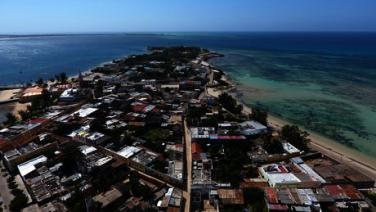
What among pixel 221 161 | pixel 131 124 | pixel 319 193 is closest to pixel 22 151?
pixel 131 124

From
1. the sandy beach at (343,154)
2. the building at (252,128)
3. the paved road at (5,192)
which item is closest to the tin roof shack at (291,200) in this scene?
the sandy beach at (343,154)

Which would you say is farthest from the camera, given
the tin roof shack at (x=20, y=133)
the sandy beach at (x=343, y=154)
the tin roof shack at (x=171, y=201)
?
the tin roof shack at (x=20, y=133)

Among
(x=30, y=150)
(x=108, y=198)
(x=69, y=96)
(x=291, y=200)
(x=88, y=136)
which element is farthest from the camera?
(x=69, y=96)

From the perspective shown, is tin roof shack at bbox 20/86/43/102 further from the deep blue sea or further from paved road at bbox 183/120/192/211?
paved road at bbox 183/120/192/211

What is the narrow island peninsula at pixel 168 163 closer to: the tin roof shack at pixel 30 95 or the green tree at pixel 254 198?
the green tree at pixel 254 198

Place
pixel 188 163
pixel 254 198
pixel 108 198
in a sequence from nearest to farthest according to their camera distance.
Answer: pixel 108 198 → pixel 254 198 → pixel 188 163

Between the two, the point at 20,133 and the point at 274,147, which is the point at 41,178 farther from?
the point at 274,147

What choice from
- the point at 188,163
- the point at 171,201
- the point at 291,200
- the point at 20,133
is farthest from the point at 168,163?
the point at 20,133
